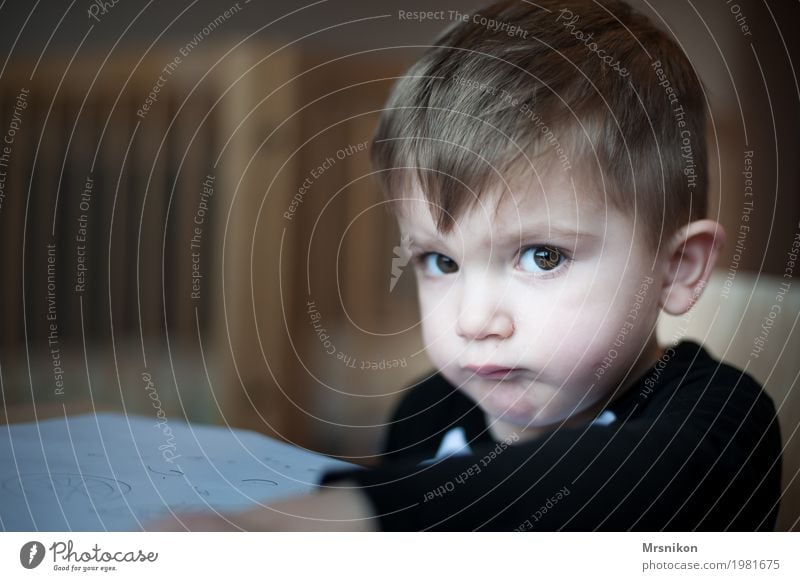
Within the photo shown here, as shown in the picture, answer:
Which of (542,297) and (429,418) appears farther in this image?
(429,418)

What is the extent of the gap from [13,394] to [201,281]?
0.51 feet

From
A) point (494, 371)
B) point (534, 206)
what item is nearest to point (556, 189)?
point (534, 206)

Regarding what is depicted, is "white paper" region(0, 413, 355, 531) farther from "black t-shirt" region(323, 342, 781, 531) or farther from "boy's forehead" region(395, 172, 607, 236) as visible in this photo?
"boy's forehead" region(395, 172, 607, 236)

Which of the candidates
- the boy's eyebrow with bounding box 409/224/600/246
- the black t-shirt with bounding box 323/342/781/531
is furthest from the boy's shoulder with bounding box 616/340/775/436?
the boy's eyebrow with bounding box 409/224/600/246

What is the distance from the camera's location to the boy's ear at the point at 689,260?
1.59 feet

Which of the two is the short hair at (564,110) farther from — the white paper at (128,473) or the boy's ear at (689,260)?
the white paper at (128,473)

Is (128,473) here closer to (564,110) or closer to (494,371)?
(494,371)

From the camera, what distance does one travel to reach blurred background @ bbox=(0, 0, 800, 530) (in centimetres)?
50

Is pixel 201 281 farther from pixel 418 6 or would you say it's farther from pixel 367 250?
pixel 418 6

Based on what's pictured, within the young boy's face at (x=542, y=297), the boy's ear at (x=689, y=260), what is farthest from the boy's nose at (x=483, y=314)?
the boy's ear at (x=689, y=260)

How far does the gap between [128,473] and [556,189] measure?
1.00 ft

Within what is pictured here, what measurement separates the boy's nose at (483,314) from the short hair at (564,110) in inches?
1.7

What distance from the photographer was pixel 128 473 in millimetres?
479
